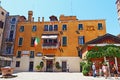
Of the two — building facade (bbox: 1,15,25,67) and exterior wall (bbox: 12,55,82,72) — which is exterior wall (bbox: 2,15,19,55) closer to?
building facade (bbox: 1,15,25,67)

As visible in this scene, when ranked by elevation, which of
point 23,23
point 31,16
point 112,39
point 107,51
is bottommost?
point 107,51

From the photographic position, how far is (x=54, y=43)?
3481 cm

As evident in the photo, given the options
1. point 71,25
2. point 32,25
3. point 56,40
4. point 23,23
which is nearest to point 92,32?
point 71,25

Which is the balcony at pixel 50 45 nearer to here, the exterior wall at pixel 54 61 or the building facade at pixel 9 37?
the exterior wall at pixel 54 61

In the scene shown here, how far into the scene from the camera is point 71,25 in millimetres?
36094

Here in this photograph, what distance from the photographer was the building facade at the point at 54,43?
112 ft

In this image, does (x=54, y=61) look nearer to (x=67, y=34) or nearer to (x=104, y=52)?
(x=67, y=34)

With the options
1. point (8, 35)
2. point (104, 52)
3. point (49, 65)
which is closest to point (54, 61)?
point (49, 65)

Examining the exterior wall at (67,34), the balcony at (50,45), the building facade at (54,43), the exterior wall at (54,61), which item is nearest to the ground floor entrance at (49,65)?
the building facade at (54,43)

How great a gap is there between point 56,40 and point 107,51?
50.9 feet

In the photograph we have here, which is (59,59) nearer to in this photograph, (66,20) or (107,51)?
(66,20)

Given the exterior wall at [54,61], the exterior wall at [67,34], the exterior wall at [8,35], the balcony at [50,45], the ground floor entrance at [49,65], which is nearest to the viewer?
the exterior wall at [54,61]

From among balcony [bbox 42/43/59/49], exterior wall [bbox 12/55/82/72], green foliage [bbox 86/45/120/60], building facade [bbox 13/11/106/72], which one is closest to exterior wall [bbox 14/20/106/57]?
building facade [bbox 13/11/106/72]

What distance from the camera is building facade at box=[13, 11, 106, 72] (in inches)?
1342
